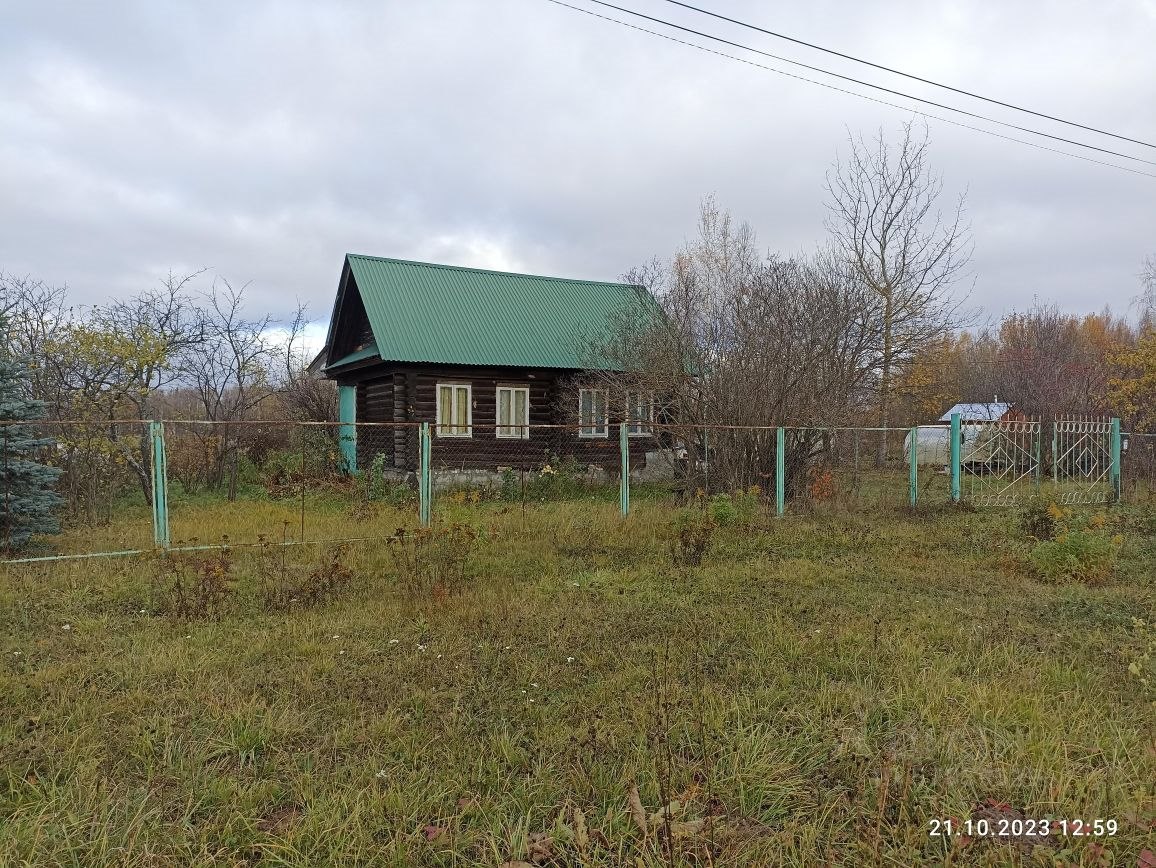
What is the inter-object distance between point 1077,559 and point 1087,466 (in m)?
8.52

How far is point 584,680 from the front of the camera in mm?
4191

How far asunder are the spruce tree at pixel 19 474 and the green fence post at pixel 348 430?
7017 mm

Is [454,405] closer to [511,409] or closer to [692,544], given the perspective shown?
[511,409]

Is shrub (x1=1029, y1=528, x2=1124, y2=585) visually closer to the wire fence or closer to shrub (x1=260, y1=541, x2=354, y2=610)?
the wire fence

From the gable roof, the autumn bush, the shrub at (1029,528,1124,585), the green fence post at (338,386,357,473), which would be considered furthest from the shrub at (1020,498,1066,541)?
the gable roof

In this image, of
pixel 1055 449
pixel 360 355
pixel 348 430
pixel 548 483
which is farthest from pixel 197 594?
pixel 1055 449

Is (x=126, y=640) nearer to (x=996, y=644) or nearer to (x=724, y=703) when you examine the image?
(x=724, y=703)

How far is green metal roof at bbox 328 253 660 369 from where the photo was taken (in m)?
15.0

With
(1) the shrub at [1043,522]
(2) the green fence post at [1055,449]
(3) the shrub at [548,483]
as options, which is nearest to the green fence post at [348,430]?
(3) the shrub at [548,483]

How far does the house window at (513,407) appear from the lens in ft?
52.2

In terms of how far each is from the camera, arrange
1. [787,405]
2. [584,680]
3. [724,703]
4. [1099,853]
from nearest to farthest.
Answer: [1099,853] → [724,703] → [584,680] → [787,405]

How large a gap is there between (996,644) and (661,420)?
929 centimetres

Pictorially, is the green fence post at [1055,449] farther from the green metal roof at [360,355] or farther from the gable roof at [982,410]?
the green metal roof at [360,355]

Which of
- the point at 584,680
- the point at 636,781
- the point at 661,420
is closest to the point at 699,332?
the point at 661,420
